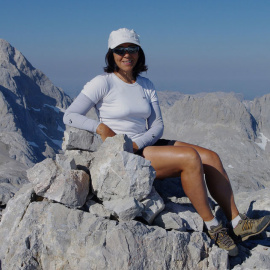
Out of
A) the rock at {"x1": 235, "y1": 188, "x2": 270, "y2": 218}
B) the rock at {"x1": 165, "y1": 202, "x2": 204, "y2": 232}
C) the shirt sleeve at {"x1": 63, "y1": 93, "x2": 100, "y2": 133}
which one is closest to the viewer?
the rock at {"x1": 165, "y1": 202, "x2": 204, "y2": 232}

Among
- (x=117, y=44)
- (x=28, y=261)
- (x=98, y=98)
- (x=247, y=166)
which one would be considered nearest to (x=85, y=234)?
(x=28, y=261)

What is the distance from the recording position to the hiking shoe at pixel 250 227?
638cm

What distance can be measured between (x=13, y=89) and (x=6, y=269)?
124m

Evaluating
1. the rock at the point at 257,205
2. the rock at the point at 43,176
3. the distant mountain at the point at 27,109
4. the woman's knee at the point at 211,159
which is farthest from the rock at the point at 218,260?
the distant mountain at the point at 27,109

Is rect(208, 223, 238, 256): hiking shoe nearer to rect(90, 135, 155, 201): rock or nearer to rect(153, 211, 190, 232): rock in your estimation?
rect(153, 211, 190, 232): rock

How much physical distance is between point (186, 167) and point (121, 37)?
2654 mm

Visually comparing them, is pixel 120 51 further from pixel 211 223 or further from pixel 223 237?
pixel 223 237

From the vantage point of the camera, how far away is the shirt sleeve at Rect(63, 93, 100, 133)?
21.8 feet

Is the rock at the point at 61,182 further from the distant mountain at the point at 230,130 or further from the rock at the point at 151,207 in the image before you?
the distant mountain at the point at 230,130

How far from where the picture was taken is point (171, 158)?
6.23 metres

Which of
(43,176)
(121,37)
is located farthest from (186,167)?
(121,37)

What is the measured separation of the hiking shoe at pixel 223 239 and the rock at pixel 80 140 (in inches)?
103

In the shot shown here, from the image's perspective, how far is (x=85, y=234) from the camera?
537 cm

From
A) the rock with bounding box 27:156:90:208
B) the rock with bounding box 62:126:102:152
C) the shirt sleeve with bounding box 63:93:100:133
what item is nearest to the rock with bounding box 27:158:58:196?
the rock with bounding box 27:156:90:208
